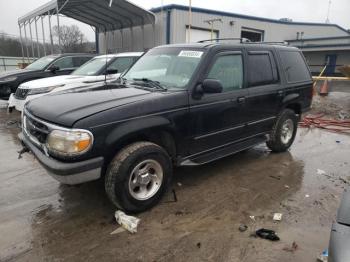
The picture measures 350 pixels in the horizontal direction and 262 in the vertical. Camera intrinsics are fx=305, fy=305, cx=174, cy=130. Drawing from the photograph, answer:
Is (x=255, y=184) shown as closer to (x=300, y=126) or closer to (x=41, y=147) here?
(x=41, y=147)

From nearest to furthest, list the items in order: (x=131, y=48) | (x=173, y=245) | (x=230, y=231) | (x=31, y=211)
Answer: (x=173, y=245) → (x=230, y=231) → (x=31, y=211) → (x=131, y=48)

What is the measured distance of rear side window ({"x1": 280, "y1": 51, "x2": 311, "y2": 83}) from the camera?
5.63 meters

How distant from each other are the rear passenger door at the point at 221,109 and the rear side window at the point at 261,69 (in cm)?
23

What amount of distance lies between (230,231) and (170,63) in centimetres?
246

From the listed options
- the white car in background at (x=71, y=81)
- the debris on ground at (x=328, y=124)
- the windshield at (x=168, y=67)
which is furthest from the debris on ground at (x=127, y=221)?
the debris on ground at (x=328, y=124)

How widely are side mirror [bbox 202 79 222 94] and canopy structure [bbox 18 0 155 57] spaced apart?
12.8 metres

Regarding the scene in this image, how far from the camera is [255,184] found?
4.51 metres

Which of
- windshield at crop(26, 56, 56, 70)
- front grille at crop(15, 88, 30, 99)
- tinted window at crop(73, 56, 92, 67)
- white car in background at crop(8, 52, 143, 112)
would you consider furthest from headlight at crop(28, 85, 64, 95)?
tinted window at crop(73, 56, 92, 67)

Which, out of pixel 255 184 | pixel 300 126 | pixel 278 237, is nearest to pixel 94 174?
pixel 278 237

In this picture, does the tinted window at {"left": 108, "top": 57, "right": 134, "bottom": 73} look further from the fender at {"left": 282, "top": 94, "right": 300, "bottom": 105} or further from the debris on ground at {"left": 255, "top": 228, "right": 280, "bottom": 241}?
the debris on ground at {"left": 255, "top": 228, "right": 280, "bottom": 241}

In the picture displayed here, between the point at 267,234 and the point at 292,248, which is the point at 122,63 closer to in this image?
the point at 267,234

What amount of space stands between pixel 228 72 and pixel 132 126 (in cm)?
190

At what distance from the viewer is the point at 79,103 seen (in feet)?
11.3

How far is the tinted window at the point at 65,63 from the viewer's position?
1023 cm
